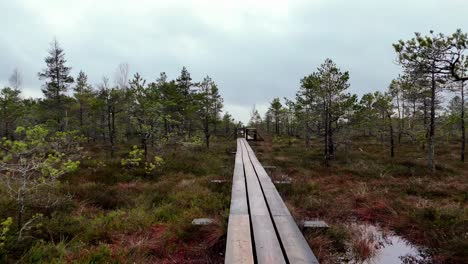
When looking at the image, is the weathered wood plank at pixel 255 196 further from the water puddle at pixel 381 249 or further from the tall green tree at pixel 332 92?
the tall green tree at pixel 332 92

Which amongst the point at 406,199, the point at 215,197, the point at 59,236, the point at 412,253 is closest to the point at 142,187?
the point at 215,197

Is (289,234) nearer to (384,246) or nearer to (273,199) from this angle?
(273,199)

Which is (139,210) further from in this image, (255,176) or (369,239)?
(369,239)

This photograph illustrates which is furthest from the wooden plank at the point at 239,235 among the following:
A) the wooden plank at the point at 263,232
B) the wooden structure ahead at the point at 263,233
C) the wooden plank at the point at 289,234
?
the wooden plank at the point at 289,234

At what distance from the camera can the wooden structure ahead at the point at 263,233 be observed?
10.8 feet

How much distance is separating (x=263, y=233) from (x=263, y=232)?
0.12ft

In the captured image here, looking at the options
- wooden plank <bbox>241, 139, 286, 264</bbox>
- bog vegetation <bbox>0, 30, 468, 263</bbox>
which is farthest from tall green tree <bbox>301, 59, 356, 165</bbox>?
wooden plank <bbox>241, 139, 286, 264</bbox>

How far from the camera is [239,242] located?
3.69 metres

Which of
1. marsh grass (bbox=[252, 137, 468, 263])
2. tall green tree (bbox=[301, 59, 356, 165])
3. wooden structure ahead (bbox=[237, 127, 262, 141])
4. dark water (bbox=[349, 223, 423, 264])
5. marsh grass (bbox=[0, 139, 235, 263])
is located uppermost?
tall green tree (bbox=[301, 59, 356, 165])

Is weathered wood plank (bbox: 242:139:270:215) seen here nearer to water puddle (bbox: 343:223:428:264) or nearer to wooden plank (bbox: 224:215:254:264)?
wooden plank (bbox: 224:215:254:264)

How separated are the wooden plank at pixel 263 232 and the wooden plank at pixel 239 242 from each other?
125mm

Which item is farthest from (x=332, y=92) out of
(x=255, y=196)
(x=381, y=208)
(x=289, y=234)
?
(x=289, y=234)

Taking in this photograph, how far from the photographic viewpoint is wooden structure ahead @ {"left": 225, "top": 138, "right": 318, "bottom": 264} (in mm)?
3281

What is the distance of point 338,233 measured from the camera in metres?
5.31
